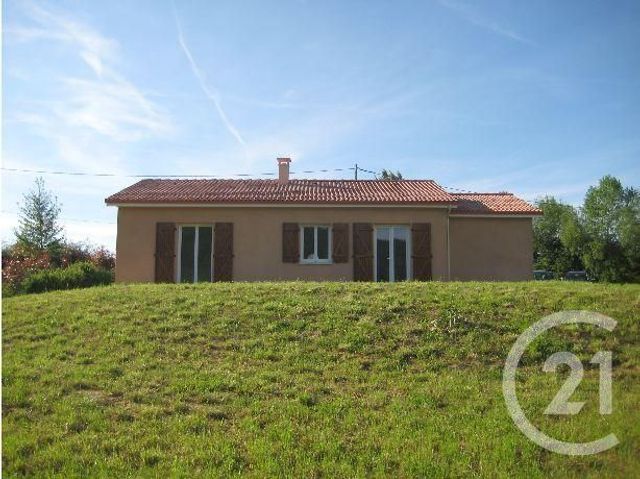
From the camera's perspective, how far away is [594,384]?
710cm

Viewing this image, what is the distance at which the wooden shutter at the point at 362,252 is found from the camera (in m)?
16.6

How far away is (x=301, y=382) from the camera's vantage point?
7059 millimetres

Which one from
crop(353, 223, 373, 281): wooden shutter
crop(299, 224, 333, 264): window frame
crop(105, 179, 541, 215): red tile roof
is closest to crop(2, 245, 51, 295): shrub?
crop(105, 179, 541, 215): red tile roof

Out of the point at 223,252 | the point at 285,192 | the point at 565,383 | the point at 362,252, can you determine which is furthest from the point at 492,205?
the point at 565,383

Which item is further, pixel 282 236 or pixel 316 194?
pixel 316 194

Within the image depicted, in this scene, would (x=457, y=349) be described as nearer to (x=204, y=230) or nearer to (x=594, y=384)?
(x=594, y=384)

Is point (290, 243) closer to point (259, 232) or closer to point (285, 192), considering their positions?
point (259, 232)

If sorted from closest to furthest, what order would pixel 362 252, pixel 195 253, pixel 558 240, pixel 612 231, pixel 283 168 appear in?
pixel 362 252 < pixel 195 253 < pixel 283 168 < pixel 612 231 < pixel 558 240

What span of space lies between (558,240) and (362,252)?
31.6m

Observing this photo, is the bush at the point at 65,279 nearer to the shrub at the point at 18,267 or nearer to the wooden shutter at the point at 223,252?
the shrub at the point at 18,267

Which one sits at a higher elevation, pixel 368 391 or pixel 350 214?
pixel 350 214

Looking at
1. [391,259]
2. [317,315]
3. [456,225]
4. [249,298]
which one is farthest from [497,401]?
[456,225]

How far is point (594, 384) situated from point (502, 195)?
549 inches

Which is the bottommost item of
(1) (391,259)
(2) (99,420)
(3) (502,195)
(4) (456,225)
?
(2) (99,420)
